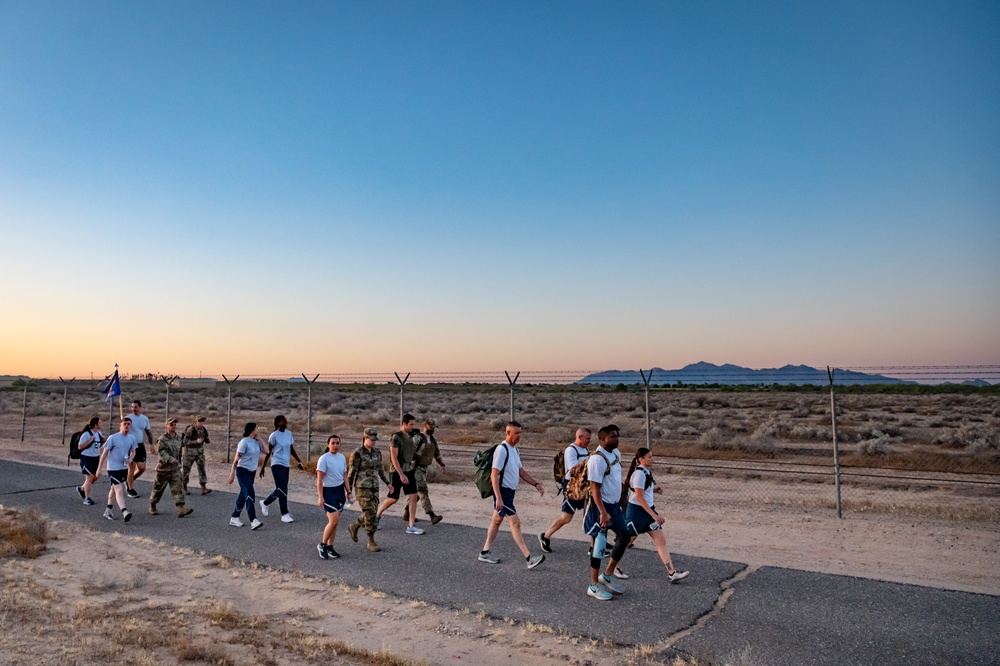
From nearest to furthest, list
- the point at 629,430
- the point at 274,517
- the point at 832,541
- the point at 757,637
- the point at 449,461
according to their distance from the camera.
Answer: the point at 757,637, the point at 832,541, the point at 274,517, the point at 449,461, the point at 629,430

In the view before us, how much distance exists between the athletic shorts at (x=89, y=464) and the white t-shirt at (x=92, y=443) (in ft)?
0.20

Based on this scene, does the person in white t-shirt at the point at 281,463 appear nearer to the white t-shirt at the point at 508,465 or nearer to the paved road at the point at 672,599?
the paved road at the point at 672,599

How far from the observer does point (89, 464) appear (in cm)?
1395

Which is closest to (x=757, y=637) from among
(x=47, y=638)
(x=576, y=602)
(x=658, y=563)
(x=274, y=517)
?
(x=576, y=602)

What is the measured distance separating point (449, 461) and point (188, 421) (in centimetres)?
2470

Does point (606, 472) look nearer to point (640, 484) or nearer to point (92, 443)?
point (640, 484)

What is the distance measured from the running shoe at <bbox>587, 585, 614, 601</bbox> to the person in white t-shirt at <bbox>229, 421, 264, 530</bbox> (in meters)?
6.14

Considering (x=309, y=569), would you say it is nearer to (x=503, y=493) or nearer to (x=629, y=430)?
(x=503, y=493)

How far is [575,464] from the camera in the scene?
29.0ft

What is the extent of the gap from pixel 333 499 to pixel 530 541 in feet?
9.50

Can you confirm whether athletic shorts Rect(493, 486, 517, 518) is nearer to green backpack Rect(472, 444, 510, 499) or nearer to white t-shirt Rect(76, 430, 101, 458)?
green backpack Rect(472, 444, 510, 499)

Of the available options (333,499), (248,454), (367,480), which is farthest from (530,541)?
(248,454)

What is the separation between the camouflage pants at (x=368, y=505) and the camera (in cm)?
971

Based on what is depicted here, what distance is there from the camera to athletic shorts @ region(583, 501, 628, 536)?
7.71 metres
